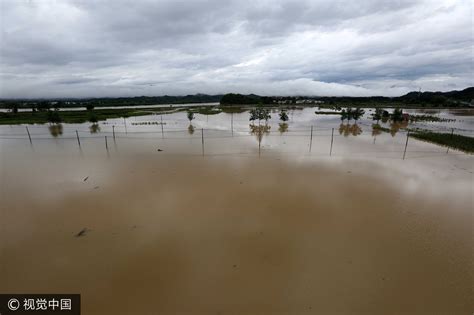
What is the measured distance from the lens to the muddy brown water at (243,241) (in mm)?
4457

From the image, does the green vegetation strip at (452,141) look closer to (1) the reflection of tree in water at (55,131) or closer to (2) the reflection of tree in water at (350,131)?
(2) the reflection of tree in water at (350,131)

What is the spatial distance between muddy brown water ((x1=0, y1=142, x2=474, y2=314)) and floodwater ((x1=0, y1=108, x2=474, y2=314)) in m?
0.03

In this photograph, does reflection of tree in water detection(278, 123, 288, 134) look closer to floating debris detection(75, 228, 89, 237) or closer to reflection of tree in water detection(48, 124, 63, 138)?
floating debris detection(75, 228, 89, 237)

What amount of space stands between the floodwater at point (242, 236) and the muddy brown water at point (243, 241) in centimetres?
3

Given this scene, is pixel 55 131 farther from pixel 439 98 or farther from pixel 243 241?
pixel 439 98

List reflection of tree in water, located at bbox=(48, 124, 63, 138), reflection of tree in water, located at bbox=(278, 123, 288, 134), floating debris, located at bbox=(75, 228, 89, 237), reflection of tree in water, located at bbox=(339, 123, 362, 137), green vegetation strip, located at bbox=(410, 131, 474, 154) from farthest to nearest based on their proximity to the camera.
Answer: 1. reflection of tree in water, located at bbox=(278, 123, 288, 134)
2. reflection of tree in water, located at bbox=(339, 123, 362, 137)
3. reflection of tree in water, located at bbox=(48, 124, 63, 138)
4. green vegetation strip, located at bbox=(410, 131, 474, 154)
5. floating debris, located at bbox=(75, 228, 89, 237)

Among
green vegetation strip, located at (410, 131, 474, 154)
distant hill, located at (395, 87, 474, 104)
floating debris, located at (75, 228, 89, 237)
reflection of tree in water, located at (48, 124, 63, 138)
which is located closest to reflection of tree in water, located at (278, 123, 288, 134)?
green vegetation strip, located at (410, 131, 474, 154)

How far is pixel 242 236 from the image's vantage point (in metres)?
6.16

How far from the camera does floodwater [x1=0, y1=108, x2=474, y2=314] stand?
448 centimetres

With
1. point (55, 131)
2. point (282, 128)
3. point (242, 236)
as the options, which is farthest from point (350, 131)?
point (55, 131)

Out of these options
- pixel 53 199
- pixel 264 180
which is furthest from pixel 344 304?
pixel 53 199

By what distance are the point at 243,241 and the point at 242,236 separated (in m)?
0.21

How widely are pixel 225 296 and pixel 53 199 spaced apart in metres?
7.38

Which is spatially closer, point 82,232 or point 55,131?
point 82,232
